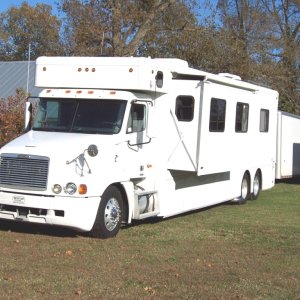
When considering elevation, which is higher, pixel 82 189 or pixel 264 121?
pixel 264 121

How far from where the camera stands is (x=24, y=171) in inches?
365

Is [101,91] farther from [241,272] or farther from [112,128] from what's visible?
[241,272]

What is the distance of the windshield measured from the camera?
32.7 feet

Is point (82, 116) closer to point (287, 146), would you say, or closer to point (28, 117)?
point (28, 117)

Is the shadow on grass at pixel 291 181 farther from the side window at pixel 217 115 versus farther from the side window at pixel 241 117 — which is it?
the side window at pixel 217 115

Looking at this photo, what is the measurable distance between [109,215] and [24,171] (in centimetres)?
155

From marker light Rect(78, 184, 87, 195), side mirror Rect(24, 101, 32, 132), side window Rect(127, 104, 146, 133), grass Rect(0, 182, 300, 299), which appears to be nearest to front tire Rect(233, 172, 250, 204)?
grass Rect(0, 182, 300, 299)

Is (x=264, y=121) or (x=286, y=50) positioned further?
(x=286, y=50)

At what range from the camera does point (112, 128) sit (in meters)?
9.92

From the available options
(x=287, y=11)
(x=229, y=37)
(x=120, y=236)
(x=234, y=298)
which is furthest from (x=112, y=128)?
(x=287, y=11)

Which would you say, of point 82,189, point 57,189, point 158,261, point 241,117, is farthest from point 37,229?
point 241,117

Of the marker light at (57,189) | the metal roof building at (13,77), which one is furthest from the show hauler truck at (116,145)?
the metal roof building at (13,77)

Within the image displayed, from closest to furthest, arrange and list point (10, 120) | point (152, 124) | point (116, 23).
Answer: point (152, 124)
point (10, 120)
point (116, 23)

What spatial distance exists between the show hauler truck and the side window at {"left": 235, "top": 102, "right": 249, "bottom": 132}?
558 millimetres
